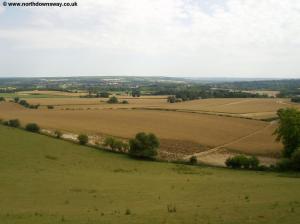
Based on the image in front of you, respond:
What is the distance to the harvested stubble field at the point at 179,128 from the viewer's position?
6756 cm

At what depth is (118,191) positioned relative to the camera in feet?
98.8

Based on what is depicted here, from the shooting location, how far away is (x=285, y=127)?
181 ft

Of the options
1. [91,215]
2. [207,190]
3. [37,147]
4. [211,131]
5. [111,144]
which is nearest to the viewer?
[91,215]

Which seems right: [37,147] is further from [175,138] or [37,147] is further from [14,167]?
[175,138]

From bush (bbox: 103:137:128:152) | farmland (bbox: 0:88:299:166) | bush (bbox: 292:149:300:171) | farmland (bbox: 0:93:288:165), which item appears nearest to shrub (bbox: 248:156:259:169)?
bush (bbox: 292:149:300:171)

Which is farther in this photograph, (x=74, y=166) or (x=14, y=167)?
(x=74, y=166)

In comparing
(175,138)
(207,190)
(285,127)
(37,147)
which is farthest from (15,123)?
(207,190)

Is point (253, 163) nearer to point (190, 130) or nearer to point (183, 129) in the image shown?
point (190, 130)

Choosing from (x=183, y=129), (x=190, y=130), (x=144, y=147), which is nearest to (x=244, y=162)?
(x=144, y=147)

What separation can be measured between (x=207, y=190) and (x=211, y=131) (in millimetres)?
53255

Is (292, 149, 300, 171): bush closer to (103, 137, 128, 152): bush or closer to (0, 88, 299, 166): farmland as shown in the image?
(0, 88, 299, 166): farmland

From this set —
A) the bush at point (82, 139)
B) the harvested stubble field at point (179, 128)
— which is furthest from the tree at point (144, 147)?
the bush at point (82, 139)

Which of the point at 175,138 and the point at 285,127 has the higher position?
the point at 285,127

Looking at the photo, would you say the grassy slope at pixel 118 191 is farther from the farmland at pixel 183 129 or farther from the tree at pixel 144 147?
the farmland at pixel 183 129
